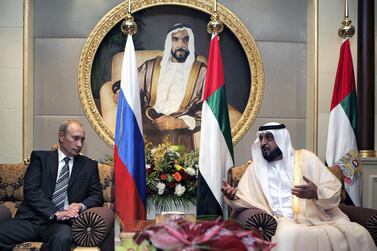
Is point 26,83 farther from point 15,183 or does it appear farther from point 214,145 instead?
point 214,145

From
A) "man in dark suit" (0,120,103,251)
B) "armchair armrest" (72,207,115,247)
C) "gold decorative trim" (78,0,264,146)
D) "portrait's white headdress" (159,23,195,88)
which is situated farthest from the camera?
"portrait's white headdress" (159,23,195,88)

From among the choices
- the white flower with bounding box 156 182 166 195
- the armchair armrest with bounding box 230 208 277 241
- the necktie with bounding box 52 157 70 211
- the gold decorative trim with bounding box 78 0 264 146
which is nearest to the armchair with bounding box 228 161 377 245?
the armchair armrest with bounding box 230 208 277 241

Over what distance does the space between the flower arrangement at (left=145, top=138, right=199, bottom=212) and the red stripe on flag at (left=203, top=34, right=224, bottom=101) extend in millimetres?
729

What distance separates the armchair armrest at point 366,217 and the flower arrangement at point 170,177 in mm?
1659

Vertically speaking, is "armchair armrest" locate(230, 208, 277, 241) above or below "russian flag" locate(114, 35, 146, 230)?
below

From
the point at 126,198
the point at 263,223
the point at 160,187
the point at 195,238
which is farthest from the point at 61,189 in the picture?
the point at 195,238

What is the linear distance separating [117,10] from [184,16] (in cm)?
77

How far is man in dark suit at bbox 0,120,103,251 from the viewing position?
14.9 feet

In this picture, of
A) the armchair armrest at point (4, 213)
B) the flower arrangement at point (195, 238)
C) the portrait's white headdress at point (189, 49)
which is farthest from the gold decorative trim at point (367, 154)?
the flower arrangement at point (195, 238)

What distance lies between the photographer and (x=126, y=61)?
5.86 meters

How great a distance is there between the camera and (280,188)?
198 inches

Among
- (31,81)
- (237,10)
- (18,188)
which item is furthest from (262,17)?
(18,188)

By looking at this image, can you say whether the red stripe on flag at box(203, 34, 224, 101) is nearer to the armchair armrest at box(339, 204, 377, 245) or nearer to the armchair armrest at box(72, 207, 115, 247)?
the armchair armrest at box(339, 204, 377, 245)

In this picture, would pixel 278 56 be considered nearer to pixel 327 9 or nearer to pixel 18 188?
pixel 327 9
